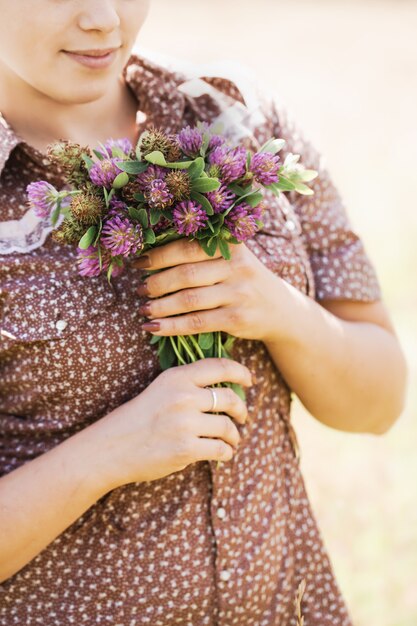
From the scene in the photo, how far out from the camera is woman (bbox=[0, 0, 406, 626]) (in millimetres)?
1746

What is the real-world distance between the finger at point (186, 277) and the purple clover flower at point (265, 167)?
221 mm

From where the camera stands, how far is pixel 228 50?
12117 millimetres

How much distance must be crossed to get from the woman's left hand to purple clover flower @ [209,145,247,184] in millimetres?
169

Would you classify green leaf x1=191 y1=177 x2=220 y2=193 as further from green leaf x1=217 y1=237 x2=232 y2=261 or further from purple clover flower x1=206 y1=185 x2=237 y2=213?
green leaf x1=217 y1=237 x2=232 y2=261

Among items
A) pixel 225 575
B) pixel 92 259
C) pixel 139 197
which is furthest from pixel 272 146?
pixel 225 575

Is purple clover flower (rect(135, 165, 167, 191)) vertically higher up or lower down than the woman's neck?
lower down

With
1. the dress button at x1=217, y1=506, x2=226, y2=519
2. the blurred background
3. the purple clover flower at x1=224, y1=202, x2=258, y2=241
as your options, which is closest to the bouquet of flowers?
the purple clover flower at x1=224, y1=202, x2=258, y2=241

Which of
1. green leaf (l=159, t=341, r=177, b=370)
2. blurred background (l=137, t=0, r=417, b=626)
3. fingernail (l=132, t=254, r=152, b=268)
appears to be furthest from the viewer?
blurred background (l=137, t=0, r=417, b=626)

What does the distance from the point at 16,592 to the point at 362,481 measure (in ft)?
8.57

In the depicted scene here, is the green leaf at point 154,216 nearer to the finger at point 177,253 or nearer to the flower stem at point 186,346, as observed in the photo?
the finger at point 177,253

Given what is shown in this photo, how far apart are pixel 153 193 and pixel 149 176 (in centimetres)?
4

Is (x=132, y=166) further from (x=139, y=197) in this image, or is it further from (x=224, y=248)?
(x=224, y=248)

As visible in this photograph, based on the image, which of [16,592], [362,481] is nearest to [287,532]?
[16,592]

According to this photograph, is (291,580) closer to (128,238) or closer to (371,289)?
(371,289)
